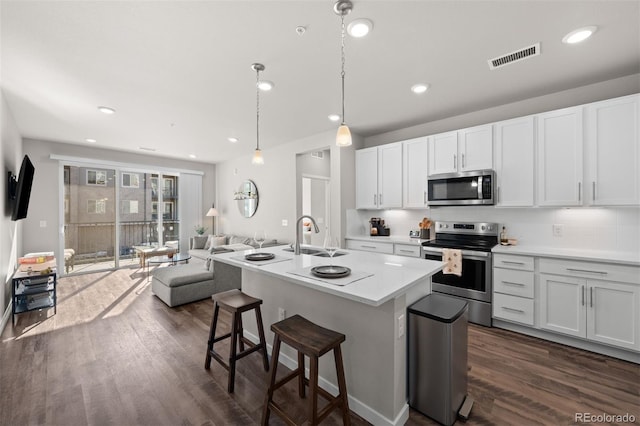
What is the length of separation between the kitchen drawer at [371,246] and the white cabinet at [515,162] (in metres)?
1.49

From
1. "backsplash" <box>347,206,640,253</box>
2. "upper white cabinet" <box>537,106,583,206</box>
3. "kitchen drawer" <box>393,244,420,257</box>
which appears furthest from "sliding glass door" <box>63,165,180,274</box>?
"upper white cabinet" <box>537,106,583,206</box>

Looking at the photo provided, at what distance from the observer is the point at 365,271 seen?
1912 mm

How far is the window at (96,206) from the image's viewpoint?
579 centimetres

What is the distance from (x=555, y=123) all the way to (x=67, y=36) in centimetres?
453

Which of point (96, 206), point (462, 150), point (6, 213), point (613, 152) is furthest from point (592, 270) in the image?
point (96, 206)

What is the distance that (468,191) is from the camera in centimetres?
343

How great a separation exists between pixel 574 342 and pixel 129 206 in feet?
26.2

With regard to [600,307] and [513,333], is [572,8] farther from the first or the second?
[513,333]

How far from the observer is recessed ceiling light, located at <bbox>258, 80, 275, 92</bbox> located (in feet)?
8.98

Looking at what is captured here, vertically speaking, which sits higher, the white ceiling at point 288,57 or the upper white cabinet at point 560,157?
the white ceiling at point 288,57

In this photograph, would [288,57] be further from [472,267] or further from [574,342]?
[574,342]

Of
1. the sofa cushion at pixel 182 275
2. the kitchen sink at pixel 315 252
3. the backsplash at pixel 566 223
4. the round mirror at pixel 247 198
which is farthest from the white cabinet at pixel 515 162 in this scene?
the round mirror at pixel 247 198

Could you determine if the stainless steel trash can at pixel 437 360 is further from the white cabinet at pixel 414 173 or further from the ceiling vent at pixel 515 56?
the white cabinet at pixel 414 173

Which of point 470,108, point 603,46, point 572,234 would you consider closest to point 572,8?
point 603,46
